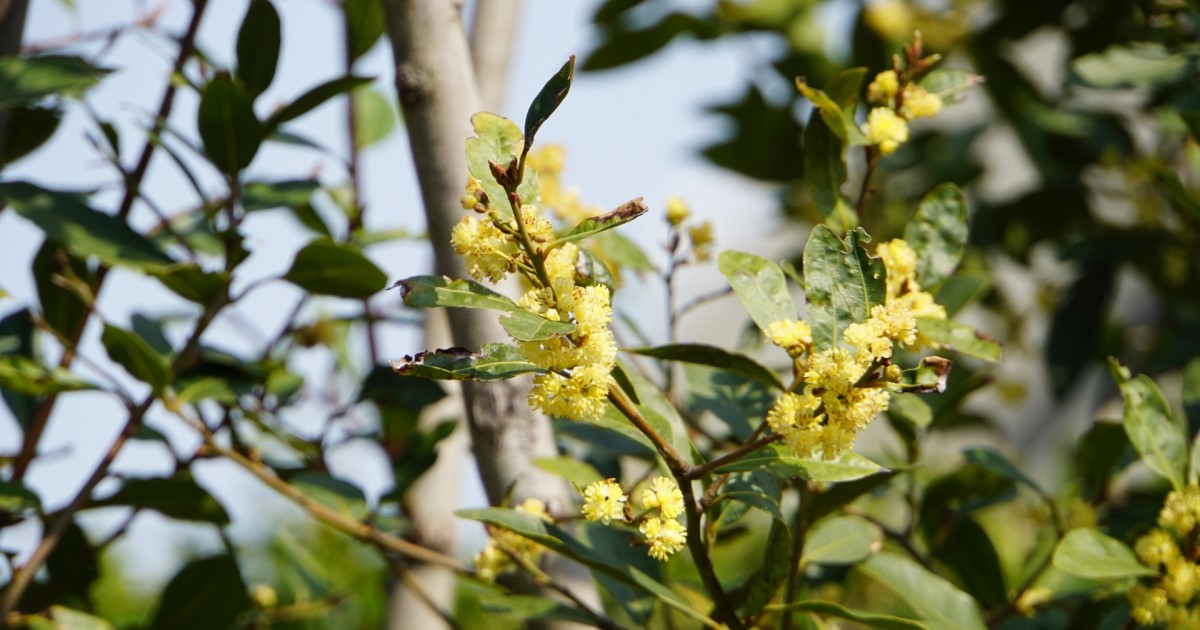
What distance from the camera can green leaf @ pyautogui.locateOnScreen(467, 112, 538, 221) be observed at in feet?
2.26

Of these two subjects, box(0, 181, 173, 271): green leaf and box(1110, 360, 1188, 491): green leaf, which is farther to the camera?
box(0, 181, 173, 271): green leaf

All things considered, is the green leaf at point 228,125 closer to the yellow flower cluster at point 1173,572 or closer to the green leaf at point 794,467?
the green leaf at point 794,467

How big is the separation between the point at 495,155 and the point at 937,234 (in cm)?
44

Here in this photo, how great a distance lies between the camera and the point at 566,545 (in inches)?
31.9

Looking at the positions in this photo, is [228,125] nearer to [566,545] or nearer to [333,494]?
[333,494]

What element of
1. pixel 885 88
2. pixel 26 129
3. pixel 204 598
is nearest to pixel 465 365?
pixel 885 88

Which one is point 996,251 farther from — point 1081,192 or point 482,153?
point 482,153

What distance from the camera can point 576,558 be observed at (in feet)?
2.66

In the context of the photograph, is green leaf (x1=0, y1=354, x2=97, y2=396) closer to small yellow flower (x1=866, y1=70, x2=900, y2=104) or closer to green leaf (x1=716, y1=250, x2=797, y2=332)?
green leaf (x1=716, y1=250, x2=797, y2=332)

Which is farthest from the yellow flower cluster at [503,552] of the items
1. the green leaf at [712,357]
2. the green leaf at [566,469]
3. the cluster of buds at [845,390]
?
the cluster of buds at [845,390]

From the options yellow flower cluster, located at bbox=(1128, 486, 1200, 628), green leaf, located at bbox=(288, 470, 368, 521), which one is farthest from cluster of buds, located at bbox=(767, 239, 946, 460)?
green leaf, located at bbox=(288, 470, 368, 521)

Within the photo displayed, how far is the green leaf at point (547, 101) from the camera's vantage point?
25.4 inches

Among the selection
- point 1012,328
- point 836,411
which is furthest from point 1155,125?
point 836,411

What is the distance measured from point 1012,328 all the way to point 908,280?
4.59 feet
